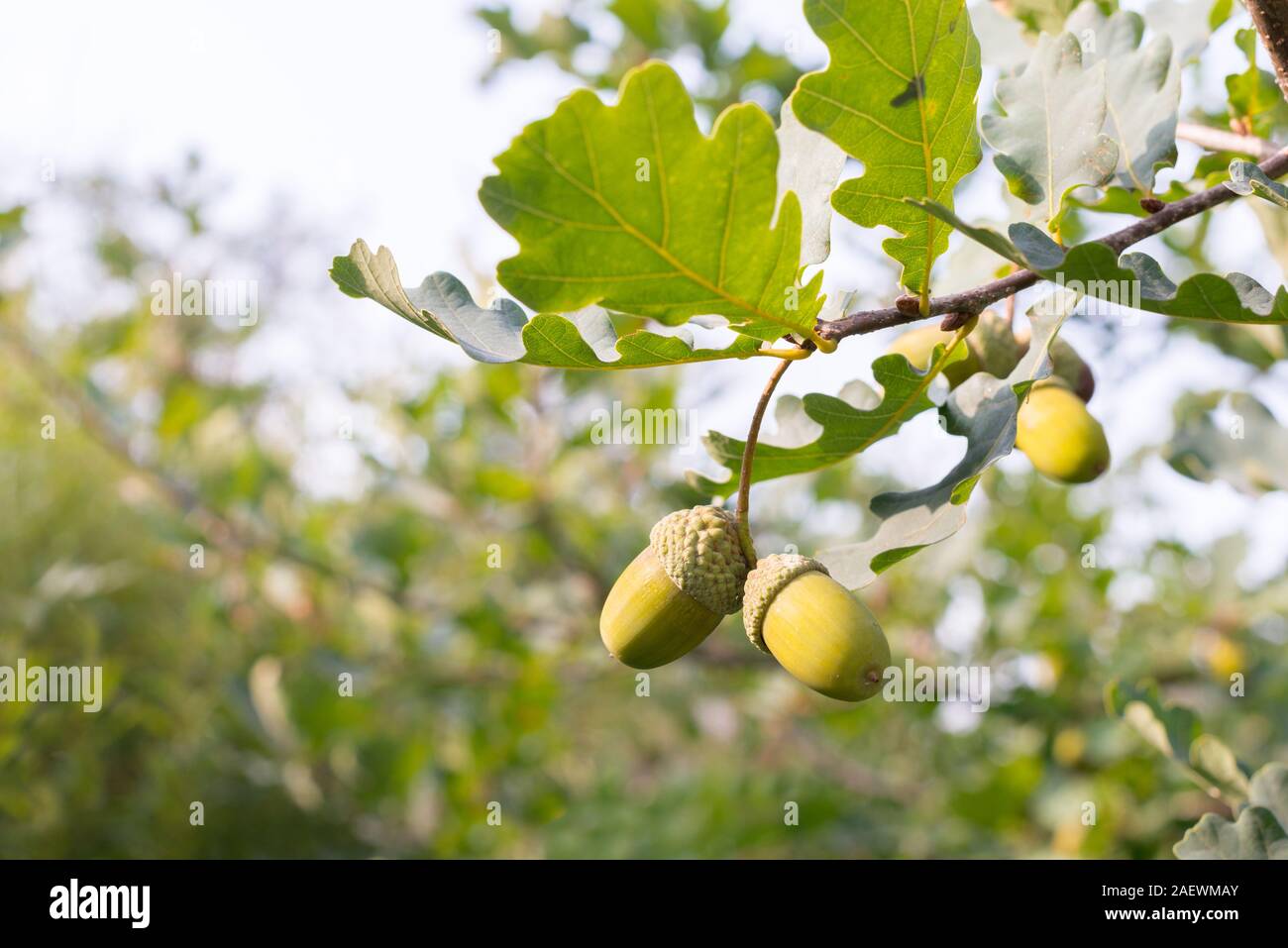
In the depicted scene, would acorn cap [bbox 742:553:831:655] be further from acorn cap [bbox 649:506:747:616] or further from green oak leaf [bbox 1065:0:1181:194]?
green oak leaf [bbox 1065:0:1181:194]

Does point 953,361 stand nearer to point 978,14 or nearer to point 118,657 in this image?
point 978,14

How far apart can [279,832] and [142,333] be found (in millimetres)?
2043

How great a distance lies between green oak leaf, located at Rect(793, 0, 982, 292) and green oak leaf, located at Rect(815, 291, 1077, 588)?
104 millimetres

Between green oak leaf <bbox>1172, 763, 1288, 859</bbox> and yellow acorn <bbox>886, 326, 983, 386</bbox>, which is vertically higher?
yellow acorn <bbox>886, 326, 983, 386</bbox>

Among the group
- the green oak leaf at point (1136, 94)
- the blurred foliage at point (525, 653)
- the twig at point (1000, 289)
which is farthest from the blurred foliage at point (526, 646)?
the twig at point (1000, 289)

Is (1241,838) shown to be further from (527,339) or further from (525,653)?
(525,653)

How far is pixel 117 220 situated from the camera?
7.63 meters

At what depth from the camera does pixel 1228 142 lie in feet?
3.31

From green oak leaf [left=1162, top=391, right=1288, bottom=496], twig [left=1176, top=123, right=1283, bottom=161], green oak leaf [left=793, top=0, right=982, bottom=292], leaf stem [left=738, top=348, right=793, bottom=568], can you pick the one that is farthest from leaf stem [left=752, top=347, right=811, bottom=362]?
green oak leaf [left=1162, top=391, right=1288, bottom=496]

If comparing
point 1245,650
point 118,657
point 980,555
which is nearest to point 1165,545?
point 1245,650

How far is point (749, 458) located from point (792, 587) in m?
0.11

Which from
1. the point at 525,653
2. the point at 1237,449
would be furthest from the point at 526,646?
the point at 1237,449

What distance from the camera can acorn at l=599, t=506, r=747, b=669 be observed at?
2.68 ft

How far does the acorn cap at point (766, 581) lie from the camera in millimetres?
811
